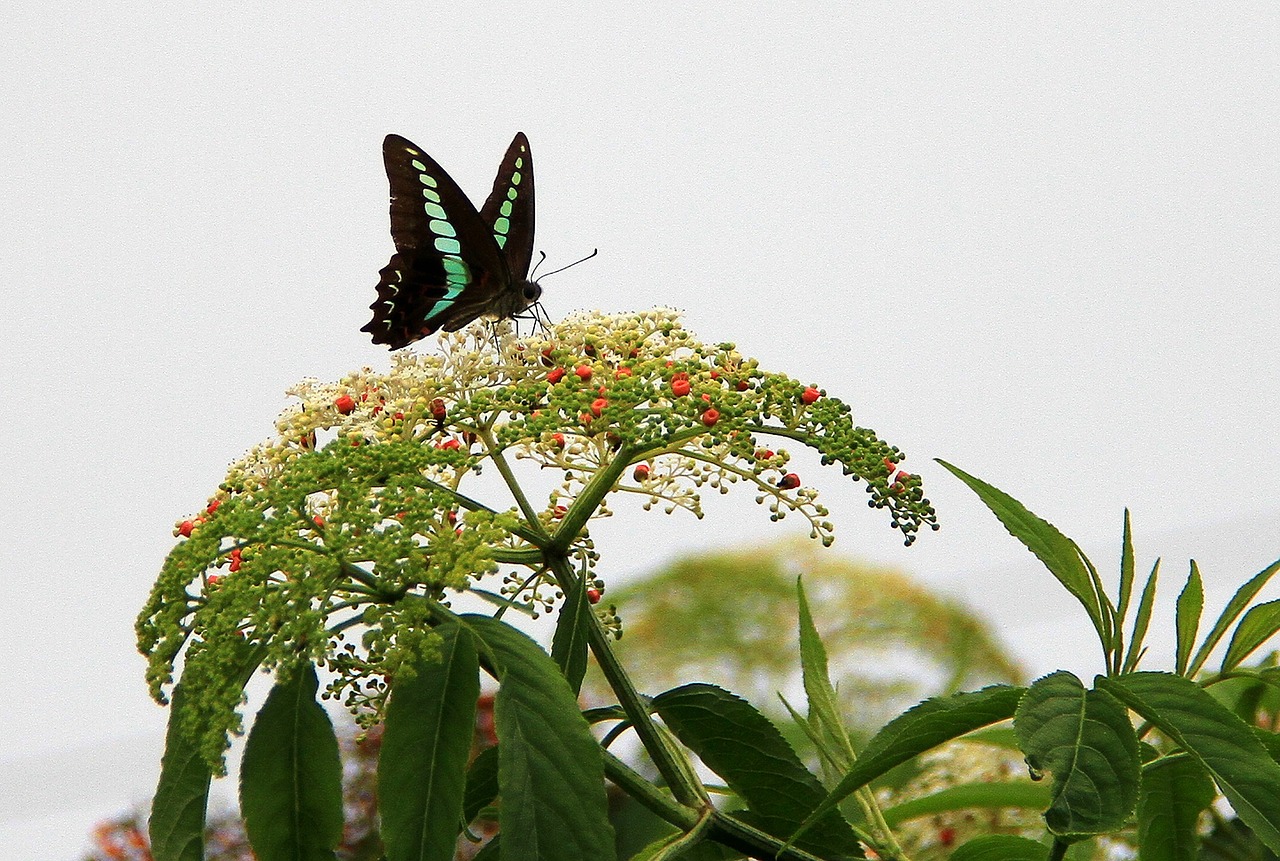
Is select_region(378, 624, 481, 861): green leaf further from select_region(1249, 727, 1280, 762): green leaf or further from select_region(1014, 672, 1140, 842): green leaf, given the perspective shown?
select_region(1249, 727, 1280, 762): green leaf

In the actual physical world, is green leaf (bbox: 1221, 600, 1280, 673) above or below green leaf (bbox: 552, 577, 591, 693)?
below

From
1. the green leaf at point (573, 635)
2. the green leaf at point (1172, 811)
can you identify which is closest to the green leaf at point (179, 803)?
the green leaf at point (573, 635)

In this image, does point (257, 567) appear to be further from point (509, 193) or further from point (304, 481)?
point (509, 193)

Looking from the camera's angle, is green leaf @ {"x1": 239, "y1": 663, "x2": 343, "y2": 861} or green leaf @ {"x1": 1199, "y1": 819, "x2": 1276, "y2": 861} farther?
green leaf @ {"x1": 1199, "y1": 819, "x2": 1276, "y2": 861}

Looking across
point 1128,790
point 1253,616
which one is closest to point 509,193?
point 1253,616

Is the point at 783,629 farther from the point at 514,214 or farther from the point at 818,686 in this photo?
the point at 818,686

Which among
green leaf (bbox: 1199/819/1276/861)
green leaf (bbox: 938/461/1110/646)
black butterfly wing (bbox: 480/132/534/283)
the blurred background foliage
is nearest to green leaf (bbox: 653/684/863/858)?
green leaf (bbox: 938/461/1110/646)
